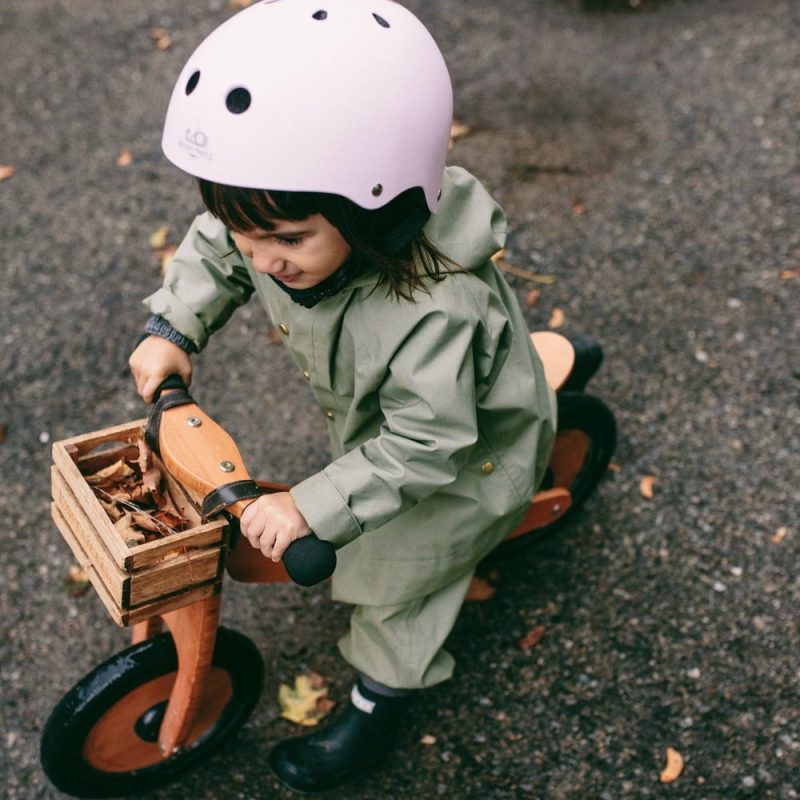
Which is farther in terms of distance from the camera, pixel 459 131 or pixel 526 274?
pixel 459 131

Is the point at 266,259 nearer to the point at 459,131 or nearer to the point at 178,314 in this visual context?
the point at 178,314

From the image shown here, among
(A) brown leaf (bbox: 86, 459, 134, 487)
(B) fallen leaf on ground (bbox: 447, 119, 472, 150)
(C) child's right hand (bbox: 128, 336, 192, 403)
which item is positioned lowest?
(B) fallen leaf on ground (bbox: 447, 119, 472, 150)

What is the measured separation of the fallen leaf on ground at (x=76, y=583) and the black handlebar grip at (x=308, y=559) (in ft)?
4.17

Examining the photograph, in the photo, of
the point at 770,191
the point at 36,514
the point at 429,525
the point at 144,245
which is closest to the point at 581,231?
the point at 770,191

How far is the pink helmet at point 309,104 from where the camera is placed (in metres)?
1.61

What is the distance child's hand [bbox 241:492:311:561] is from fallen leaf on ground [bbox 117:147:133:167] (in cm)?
289

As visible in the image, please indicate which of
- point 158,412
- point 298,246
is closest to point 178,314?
point 158,412

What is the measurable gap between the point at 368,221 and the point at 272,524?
0.59m

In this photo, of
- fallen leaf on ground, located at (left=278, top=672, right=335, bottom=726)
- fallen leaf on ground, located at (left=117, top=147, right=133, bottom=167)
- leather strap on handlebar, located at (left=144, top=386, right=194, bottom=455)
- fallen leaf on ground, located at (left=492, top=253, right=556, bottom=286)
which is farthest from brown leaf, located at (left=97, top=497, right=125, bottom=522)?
fallen leaf on ground, located at (left=117, top=147, right=133, bottom=167)

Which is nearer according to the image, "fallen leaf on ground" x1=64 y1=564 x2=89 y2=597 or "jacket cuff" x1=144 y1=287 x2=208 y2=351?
"jacket cuff" x1=144 y1=287 x2=208 y2=351

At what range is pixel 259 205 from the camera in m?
1.68

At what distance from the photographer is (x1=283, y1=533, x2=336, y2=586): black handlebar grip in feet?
5.85

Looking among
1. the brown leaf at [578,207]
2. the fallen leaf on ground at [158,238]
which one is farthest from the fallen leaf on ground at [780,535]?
the fallen leaf on ground at [158,238]

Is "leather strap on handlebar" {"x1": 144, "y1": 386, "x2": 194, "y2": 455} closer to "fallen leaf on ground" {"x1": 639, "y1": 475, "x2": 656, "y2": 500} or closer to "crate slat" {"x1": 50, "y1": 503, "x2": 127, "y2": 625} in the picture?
"crate slat" {"x1": 50, "y1": 503, "x2": 127, "y2": 625}
